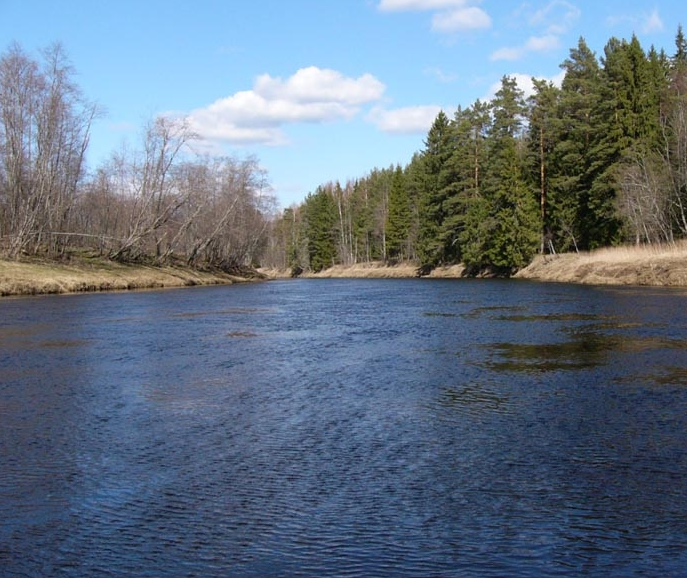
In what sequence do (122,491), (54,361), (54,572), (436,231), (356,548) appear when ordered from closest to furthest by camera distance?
1. (54,572)
2. (356,548)
3. (122,491)
4. (54,361)
5. (436,231)

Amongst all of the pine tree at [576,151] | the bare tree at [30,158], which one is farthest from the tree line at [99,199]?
the pine tree at [576,151]

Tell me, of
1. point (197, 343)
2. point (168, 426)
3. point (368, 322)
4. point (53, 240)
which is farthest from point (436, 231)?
point (168, 426)

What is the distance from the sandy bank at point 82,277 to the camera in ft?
140

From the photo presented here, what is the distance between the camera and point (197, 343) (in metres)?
20.6

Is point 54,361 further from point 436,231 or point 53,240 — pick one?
point 436,231

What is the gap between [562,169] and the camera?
68.2 m

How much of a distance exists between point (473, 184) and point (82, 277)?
50.3 meters

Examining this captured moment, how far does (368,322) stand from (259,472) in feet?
60.7

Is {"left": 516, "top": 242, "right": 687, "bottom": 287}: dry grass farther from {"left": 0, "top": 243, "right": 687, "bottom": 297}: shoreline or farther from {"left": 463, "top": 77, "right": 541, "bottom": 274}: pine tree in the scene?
{"left": 463, "top": 77, "right": 541, "bottom": 274}: pine tree

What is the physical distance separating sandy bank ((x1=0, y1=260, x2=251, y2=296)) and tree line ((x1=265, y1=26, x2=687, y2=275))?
3188 centimetres

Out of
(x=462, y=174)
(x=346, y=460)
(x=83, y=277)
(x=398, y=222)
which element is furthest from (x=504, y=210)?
(x=346, y=460)

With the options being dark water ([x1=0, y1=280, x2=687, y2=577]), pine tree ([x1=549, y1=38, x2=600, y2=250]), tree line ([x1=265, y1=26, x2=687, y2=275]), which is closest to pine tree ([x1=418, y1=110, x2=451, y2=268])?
tree line ([x1=265, y1=26, x2=687, y2=275])

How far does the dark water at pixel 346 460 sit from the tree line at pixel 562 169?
38.8 meters

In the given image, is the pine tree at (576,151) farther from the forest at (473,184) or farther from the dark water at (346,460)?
the dark water at (346,460)
